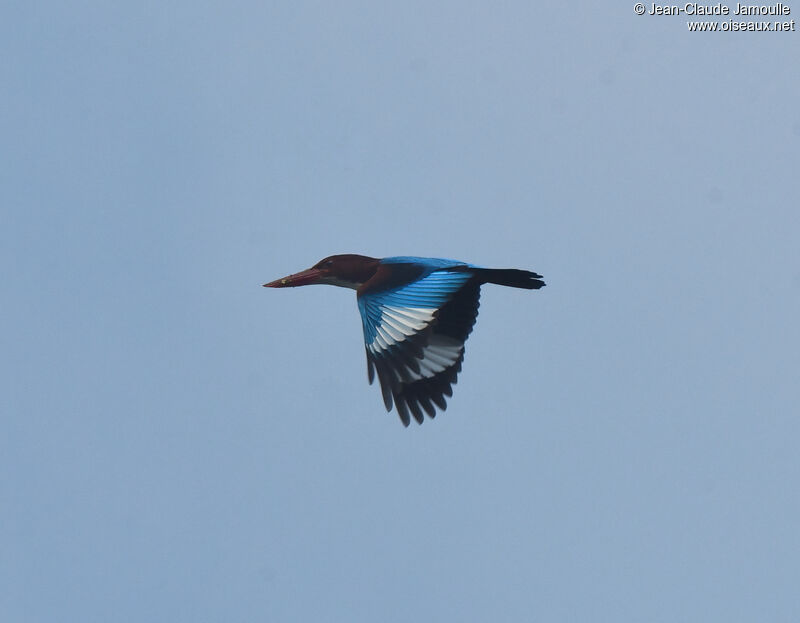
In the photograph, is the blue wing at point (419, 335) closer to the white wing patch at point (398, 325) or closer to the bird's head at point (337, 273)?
the white wing patch at point (398, 325)

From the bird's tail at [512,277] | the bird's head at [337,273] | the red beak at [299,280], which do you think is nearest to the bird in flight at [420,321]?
the bird's tail at [512,277]

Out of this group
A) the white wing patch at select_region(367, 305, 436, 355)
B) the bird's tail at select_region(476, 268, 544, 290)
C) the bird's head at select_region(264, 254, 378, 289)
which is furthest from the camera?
the bird's head at select_region(264, 254, 378, 289)

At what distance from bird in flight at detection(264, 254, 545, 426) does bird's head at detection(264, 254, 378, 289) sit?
51 centimetres

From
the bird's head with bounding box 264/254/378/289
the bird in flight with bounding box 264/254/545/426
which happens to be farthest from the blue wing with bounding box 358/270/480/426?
the bird's head with bounding box 264/254/378/289

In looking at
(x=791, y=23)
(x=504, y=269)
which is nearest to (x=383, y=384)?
(x=504, y=269)

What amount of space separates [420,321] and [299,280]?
295 cm

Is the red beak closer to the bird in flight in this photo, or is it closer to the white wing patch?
the bird in flight

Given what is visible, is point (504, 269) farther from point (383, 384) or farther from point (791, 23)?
point (791, 23)

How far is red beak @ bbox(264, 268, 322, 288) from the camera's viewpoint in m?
24.9

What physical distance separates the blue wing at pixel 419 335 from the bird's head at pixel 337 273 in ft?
4.12

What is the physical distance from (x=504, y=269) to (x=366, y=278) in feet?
7.53

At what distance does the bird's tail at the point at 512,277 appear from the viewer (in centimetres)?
2328

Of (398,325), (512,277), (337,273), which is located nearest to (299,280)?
(337,273)

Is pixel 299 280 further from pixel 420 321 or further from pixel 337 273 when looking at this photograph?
pixel 420 321
